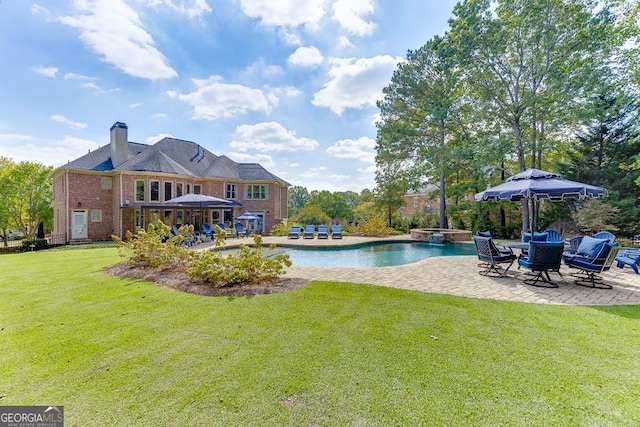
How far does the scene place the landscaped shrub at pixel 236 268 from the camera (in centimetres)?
629

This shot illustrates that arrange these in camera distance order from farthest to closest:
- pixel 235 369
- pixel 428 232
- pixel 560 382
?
pixel 428 232 < pixel 235 369 < pixel 560 382

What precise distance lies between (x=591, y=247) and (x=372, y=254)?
315 inches

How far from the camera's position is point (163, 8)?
9688mm

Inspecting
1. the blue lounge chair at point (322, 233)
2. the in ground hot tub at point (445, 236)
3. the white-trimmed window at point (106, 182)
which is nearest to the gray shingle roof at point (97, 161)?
the white-trimmed window at point (106, 182)

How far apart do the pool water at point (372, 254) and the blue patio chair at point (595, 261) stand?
5.44 meters

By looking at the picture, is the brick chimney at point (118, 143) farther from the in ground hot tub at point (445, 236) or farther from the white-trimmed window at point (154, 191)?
the in ground hot tub at point (445, 236)

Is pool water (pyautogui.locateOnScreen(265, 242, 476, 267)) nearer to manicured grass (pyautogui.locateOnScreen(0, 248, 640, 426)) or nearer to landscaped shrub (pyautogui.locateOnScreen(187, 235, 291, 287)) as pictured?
landscaped shrub (pyautogui.locateOnScreen(187, 235, 291, 287))

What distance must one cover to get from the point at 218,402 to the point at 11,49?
10.8m

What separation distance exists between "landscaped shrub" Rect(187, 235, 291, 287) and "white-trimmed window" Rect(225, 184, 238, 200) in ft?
60.2

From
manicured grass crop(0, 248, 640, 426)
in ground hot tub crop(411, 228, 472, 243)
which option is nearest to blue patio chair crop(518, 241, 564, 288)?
manicured grass crop(0, 248, 640, 426)

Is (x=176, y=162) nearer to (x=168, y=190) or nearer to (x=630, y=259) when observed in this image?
(x=168, y=190)

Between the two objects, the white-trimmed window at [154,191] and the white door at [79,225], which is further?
the white-trimmed window at [154,191]

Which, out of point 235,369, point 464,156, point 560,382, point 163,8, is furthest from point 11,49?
point 464,156

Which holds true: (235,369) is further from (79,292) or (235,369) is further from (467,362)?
(79,292)
